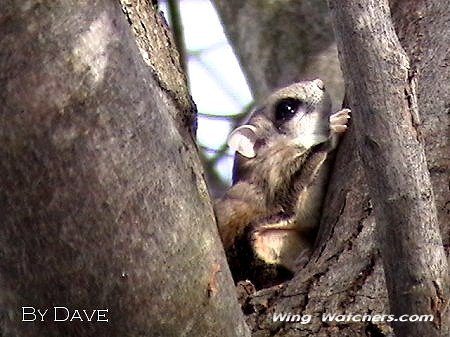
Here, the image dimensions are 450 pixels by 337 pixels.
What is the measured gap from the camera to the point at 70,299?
148 cm

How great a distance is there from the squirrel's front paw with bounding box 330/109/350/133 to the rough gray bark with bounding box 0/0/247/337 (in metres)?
1.14

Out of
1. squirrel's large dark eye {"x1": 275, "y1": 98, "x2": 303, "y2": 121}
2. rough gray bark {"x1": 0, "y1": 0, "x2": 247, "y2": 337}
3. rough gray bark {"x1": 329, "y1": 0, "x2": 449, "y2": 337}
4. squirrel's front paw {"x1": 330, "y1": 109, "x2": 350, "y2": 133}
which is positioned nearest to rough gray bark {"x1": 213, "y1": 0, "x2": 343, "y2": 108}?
squirrel's large dark eye {"x1": 275, "y1": 98, "x2": 303, "y2": 121}

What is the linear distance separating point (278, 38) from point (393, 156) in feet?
7.51

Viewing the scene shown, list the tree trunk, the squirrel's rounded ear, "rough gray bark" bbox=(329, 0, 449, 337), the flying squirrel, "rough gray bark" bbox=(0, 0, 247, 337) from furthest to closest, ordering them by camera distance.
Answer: the squirrel's rounded ear → the flying squirrel → the tree trunk → "rough gray bark" bbox=(329, 0, 449, 337) → "rough gray bark" bbox=(0, 0, 247, 337)

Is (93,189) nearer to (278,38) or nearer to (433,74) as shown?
(433,74)

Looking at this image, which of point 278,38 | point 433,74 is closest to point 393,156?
point 433,74

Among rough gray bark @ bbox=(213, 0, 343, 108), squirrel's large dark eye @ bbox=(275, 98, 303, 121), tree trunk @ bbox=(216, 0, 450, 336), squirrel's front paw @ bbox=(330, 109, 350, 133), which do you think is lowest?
tree trunk @ bbox=(216, 0, 450, 336)

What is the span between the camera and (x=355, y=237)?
2.33 m

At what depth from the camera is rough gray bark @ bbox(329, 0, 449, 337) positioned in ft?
5.34

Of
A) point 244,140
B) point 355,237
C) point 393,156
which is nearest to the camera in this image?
point 393,156

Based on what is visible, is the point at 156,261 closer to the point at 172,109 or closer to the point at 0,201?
the point at 0,201

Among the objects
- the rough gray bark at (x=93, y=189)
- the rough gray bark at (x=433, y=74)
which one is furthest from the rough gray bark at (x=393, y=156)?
the rough gray bark at (x=433, y=74)

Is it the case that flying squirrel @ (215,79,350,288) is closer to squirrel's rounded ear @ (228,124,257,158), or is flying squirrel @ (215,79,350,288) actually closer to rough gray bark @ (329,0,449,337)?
squirrel's rounded ear @ (228,124,257,158)

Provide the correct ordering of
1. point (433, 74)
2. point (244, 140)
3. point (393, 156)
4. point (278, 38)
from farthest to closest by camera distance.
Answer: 1. point (278, 38)
2. point (244, 140)
3. point (433, 74)
4. point (393, 156)
